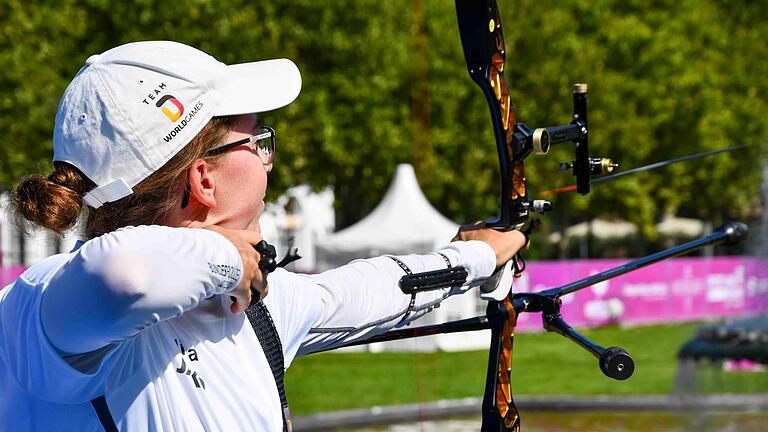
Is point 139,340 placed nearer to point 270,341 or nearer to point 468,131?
point 270,341

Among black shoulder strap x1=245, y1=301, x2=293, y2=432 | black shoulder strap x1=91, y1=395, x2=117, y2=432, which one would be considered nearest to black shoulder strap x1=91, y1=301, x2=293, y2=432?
black shoulder strap x1=245, y1=301, x2=293, y2=432

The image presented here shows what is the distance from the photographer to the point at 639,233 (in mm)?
33438

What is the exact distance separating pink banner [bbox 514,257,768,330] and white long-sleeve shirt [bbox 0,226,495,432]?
20.3 m

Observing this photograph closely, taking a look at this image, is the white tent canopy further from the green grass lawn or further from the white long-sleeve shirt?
the white long-sleeve shirt

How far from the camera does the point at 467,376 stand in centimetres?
1571

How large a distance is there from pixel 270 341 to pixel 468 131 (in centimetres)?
2424

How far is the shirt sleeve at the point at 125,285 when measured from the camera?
1.66 meters

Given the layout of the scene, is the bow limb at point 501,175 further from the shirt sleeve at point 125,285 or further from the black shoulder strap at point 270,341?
the shirt sleeve at point 125,285

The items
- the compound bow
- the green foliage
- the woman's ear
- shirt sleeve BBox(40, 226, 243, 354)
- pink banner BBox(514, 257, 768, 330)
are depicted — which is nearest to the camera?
shirt sleeve BBox(40, 226, 243, 354)

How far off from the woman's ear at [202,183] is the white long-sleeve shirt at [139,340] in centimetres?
18

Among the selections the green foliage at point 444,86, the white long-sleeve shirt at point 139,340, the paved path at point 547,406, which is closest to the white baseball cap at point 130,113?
the white long-sleeve shirt at point 139,340

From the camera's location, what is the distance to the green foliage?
20531mm

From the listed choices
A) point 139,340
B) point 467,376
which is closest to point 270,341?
point 139,340

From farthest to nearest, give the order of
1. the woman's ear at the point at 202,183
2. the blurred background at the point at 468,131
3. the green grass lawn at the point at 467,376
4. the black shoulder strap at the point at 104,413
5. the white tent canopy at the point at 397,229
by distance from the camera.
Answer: the white tent canopy at the point at 397,229 → the blurred background at the point at 468,131 → the green grass lawn at the point at 467,376 → the woman's ear at the point at 202,183 → the black shoulder strap at the point at 104,413
